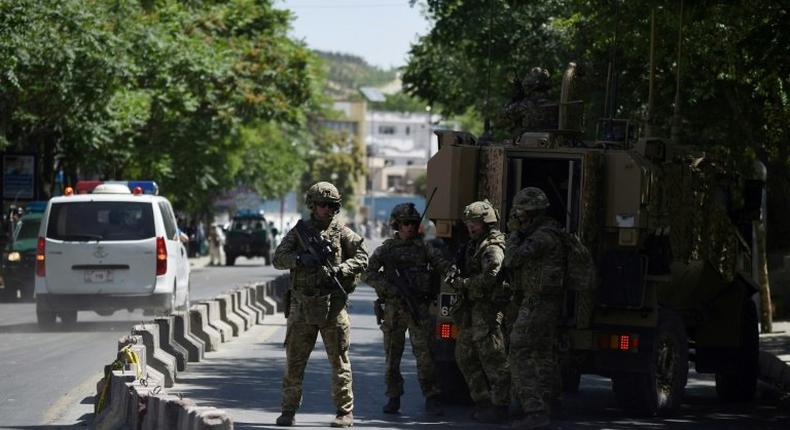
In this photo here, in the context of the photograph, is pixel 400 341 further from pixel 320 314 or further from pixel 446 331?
pixel 320 314

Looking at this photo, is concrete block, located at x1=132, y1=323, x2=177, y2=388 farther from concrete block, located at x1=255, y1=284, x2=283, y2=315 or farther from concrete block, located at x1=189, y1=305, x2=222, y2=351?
concrete block, located at x1=255, y1=284, x2=283, y2=315

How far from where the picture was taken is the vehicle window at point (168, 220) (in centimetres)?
2329

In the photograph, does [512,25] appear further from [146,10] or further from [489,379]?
[489,379]

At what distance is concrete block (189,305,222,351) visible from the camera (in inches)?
774

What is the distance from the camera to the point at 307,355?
1228 cm

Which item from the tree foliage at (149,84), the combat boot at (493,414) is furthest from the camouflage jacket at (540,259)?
the tree foliage at (149,84)

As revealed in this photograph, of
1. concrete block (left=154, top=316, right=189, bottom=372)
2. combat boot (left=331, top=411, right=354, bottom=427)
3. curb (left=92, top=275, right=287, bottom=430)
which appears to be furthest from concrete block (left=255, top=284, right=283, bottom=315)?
combat boot (left=331, top=411, right=354, bottom=427)

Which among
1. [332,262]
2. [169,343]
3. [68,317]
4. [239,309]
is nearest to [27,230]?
[68,317]

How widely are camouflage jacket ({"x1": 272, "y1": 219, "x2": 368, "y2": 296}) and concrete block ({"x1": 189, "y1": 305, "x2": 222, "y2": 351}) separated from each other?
24.1 feet

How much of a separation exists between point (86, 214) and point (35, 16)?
417 inches

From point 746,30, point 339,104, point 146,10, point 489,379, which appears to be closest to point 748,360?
point 489,379

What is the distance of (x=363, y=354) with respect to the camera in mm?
20828

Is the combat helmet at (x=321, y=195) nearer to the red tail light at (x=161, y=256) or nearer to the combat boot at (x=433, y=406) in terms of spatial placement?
the combat boot at (x=433, y=406)

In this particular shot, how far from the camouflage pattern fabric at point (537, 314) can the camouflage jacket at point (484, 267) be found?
0.85ft
